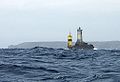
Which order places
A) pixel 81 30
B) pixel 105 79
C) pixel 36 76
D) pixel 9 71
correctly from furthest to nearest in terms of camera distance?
pixel 81 30 → pixel 9 71 → pixel 36 76 → pixel 105 79

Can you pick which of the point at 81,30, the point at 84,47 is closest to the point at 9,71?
the point at 84,47

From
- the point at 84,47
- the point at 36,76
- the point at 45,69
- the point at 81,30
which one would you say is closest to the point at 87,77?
the point at 36,76

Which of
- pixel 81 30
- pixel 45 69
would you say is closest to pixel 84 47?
pixel 81 30

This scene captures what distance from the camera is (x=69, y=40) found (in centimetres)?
6488

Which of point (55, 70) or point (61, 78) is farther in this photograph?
point (55, 70)

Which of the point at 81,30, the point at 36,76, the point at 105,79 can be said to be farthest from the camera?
the point at 81,30

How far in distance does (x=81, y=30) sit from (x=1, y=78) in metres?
54.4

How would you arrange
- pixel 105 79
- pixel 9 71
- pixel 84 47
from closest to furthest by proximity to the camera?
pixel 105 79, pixel 9 71, pixel 84 47

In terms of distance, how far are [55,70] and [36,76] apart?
2019 millimetres

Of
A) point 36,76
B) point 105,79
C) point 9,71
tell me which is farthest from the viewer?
point 9,71

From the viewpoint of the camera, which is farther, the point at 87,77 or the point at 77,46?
the point at 77,46

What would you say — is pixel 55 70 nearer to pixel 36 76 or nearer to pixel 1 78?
pixel 36 76

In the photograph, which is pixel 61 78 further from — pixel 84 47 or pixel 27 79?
pixel 84 47

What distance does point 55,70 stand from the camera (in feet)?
50.8
